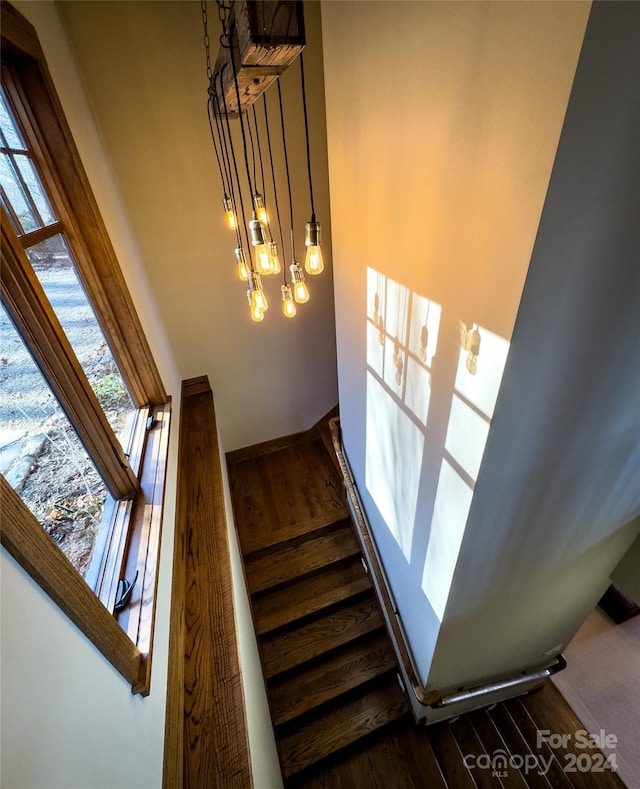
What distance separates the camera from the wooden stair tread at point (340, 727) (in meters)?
2.35

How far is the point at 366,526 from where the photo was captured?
9.11ft

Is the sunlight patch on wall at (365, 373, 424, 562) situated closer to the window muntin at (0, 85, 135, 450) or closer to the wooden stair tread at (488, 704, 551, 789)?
the window muntin at (0, 85, 135, 450)

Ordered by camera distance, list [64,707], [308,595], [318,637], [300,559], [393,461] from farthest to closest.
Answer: [300,559] → [308,595] → [318,637] → [393,461] → [64,707]

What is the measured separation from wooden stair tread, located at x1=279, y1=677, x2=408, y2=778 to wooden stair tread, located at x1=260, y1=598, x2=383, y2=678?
0.37m

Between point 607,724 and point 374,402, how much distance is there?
3.21m

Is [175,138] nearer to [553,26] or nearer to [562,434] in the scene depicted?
[553,26]

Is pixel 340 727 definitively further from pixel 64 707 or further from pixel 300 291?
pixel 300 291

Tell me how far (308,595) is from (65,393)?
2402 millimetres

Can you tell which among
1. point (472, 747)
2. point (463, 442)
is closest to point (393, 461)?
point (463, 442)

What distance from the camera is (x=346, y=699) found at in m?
2.59

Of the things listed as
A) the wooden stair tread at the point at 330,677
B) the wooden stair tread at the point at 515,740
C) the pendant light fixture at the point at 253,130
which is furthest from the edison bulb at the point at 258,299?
the wooden stair tread at the point at 515,740

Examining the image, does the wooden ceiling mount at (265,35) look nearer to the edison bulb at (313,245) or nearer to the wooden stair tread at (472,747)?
the edison bulb at (313,245)

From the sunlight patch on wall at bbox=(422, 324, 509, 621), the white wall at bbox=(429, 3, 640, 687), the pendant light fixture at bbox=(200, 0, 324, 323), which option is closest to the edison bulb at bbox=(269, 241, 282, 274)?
the pendant light fixture at bbox=(200, 0, 324, 323)

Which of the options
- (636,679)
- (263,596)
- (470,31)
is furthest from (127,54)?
(636,679)
